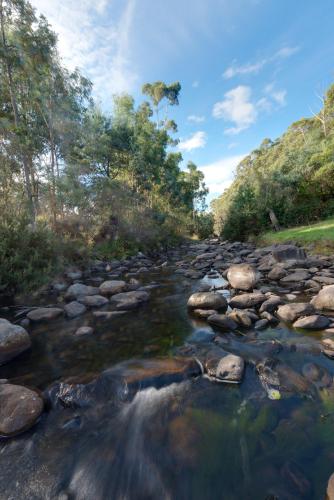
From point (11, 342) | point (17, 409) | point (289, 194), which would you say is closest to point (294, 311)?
point (17, 409)

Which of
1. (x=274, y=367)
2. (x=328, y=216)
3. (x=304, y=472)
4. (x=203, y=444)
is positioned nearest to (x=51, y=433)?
(x=203, y=444)

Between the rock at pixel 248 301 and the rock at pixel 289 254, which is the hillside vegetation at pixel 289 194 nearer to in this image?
the rock at pixel 289 254

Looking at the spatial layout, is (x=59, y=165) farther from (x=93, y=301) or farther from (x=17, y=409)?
(x=17, y=409)

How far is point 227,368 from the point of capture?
10.5 ft

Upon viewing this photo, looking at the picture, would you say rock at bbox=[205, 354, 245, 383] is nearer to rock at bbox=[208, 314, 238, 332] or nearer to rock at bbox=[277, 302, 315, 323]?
rock at bbox=[208, 314, 238, 332]

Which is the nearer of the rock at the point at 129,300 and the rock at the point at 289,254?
the rock at the point at 129,300

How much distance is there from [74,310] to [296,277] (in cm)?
674

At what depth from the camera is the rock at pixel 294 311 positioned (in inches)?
178

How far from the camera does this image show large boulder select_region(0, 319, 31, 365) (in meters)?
3.88

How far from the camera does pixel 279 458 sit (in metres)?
2.12

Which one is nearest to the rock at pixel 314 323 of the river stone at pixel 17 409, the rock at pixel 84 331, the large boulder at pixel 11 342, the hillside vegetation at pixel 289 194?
the rock at pixel 84 331

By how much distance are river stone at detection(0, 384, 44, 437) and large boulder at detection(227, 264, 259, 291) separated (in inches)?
223

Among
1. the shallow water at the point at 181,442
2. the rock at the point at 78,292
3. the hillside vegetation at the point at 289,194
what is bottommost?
the shallow water at the point at 181,442

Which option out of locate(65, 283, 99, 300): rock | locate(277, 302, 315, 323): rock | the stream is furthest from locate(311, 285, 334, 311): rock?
→ locate(65, 283, 99, 300): rock
